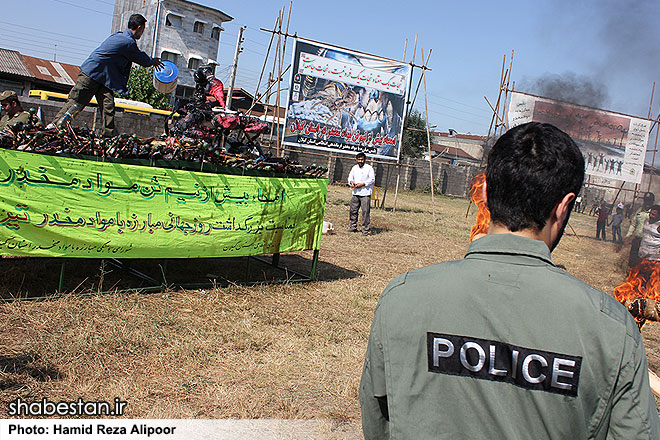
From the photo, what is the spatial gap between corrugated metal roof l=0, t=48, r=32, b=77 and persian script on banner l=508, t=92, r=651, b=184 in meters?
31.6

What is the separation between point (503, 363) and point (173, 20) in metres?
48.8

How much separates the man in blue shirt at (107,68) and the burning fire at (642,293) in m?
5.41

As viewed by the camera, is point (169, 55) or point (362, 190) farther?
point (169, 55)

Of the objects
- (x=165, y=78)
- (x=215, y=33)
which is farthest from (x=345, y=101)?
(x=215, y=33)

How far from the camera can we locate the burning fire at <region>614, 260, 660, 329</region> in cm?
426

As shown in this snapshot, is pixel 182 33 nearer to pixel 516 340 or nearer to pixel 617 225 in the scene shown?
pixel 617 225

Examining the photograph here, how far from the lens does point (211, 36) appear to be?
48281 mm

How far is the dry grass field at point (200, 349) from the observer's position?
392 cm

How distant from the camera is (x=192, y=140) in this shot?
22.0 feet

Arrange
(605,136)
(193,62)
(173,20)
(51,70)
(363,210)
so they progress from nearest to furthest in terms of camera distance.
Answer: (363,210) < (605,136) < (51,70) < (173,20) < (193,62)

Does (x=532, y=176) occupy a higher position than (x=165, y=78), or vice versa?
(x=165, y=78)

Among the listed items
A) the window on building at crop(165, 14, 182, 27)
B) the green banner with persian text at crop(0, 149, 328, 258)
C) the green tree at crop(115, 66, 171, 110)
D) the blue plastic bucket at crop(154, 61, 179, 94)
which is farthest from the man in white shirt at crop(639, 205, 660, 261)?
the window on building at crop(165, 14, 182, 27)

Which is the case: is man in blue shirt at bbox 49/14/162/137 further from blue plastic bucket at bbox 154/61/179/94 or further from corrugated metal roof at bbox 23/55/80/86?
corrugated metal roof at bbox 23/55/80/86

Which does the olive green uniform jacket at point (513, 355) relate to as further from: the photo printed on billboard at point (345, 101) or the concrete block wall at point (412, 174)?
the concrete block wall at point (412, 174)
